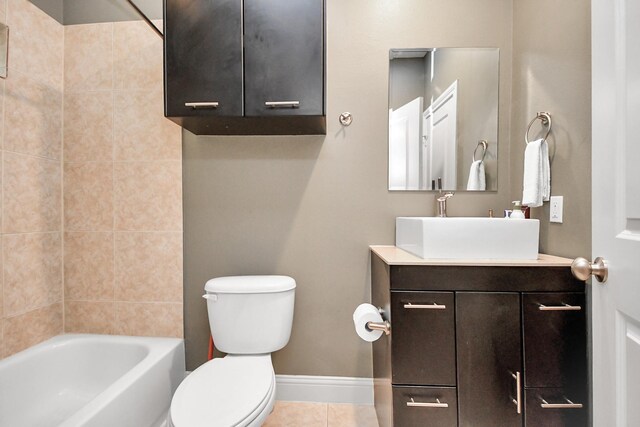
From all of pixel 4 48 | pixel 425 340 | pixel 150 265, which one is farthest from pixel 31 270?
pixel 425 340

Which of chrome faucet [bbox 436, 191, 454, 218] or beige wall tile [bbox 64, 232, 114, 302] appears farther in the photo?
beige wall tile [bbox 64, 232, 114, 302]

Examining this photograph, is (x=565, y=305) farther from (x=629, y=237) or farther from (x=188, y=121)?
(x=188, y=121)

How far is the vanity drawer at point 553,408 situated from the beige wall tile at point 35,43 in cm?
259

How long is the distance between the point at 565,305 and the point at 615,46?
2.69 ft

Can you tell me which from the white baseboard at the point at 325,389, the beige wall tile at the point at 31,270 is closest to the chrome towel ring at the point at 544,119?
the white baseboard at the point at 325,389

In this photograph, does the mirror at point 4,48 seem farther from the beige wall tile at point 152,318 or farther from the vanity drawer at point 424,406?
the vanity drawer at point 424,406

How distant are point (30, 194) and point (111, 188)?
0.34 metres

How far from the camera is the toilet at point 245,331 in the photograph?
114 cm

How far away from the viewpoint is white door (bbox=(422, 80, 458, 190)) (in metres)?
1.58

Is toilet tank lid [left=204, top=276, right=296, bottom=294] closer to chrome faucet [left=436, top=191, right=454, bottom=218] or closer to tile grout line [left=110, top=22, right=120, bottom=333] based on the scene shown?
tile grout line [left=110, top=22, right=120, bottom=333]

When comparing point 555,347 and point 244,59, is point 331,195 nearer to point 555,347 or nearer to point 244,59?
point 244,59

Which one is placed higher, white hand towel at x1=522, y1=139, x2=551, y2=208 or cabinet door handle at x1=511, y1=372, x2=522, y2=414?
white hand towel at x1=522, y1=139, x2=551, y2=208

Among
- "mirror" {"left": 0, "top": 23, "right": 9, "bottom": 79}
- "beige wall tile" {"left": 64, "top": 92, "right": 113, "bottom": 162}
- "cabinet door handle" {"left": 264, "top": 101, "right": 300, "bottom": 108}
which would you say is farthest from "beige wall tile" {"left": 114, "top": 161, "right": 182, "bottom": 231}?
"cabinet door handle" {"left": 264, "top": 101, "right": 300, "bottom": 108}

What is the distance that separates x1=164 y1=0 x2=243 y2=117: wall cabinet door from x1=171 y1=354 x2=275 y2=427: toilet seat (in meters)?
1.08
